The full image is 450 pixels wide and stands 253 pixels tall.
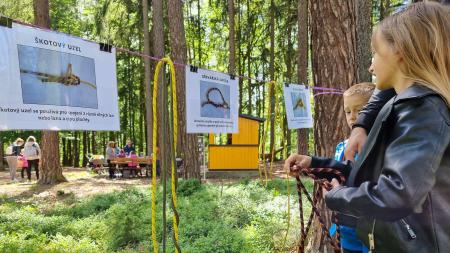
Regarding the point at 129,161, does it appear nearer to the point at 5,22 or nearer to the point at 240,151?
the point at 240,151

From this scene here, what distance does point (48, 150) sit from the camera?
11.9 m

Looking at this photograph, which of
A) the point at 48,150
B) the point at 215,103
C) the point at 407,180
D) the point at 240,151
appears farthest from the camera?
the point at 240,151

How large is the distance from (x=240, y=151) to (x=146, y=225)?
10.5 m

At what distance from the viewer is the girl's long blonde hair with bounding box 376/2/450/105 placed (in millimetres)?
1241

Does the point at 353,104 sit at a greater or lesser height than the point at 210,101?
lesser

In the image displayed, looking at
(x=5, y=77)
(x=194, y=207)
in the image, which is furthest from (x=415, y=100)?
(x=194, y=207)

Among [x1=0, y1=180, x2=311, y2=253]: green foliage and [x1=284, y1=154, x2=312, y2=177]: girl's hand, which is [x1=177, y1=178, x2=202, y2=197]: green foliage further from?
[x1=284, y1=154, x2=312, y2=177]: girl's hand

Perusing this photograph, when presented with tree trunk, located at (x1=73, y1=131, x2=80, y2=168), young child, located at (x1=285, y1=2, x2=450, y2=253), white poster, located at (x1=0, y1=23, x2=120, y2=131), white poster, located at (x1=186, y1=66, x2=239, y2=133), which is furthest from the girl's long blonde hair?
tree trunk, located at (x1=73, y1=131, x2=80, y2=168)

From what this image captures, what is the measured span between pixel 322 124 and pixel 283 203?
3529mm

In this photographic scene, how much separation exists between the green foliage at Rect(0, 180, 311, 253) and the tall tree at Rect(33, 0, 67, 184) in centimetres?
388

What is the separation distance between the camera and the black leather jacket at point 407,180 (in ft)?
3.66

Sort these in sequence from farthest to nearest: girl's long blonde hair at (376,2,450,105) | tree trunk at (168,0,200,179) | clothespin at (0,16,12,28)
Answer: tree trunk at (168,0,200,179), clothespin at (0,16,12,28), girl's long blonde hair at (376,2,450,105)

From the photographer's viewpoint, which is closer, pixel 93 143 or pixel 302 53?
pixel 302 53

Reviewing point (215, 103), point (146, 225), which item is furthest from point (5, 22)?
point (146, 225)
